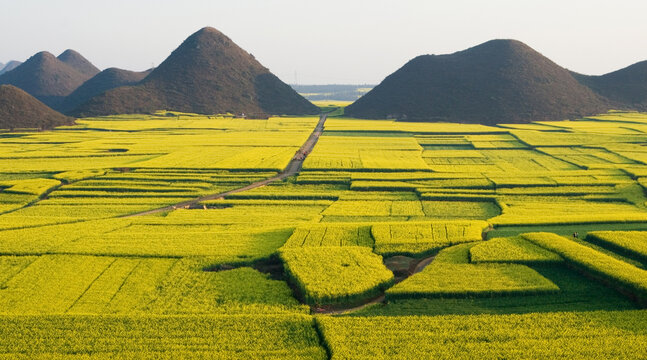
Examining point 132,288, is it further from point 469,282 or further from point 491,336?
point 491,336

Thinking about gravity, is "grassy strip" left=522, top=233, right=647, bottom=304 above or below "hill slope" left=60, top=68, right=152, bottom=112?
below

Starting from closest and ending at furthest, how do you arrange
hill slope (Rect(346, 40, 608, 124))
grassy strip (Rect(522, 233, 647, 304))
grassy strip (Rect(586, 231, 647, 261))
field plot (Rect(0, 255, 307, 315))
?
grassy strip (Rect(522, 233, 647, 304)), field plot (Rect(0, 255, 307, 315)), grassy strip (Rect(586, 231, 647, 261)), hill slope (Rect(346, 40, 608, 124))

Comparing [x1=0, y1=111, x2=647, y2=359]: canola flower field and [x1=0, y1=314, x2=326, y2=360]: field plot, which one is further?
[x1=0, y1=111, x2=647, y2=359]: canola flower field

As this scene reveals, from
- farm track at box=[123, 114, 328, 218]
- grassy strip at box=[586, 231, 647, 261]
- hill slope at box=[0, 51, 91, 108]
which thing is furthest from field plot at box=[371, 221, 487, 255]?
hill slope at box=[0, 51, 91, 108]

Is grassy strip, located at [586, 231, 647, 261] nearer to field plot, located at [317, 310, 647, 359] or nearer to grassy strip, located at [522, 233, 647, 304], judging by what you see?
grassy strip, located at [522, 233, 647, 304]

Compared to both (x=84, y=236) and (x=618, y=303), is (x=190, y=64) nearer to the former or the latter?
(x=84, y=236)
